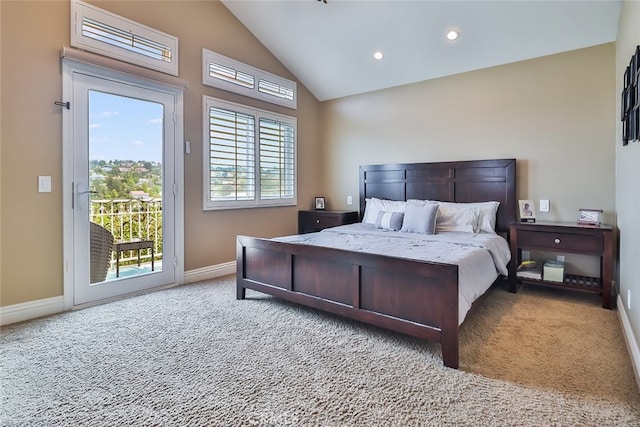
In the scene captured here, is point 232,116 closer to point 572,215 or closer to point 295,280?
point 295,280

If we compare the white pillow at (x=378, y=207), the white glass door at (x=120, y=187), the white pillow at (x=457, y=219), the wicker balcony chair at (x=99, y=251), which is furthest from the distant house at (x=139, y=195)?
the white pillow at (x=457, y=219)

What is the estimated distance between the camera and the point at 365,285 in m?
2.50

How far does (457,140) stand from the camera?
4395 millimetres

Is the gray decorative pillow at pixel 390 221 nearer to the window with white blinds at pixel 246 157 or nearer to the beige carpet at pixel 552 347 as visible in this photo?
the beige carpet at pixel 552 347

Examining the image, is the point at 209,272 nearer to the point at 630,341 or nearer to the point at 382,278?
the point at 382,278

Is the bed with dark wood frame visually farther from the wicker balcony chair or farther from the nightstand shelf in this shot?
the wicker balcony chair

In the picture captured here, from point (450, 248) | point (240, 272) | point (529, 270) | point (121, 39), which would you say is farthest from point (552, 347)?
point (121, 39)

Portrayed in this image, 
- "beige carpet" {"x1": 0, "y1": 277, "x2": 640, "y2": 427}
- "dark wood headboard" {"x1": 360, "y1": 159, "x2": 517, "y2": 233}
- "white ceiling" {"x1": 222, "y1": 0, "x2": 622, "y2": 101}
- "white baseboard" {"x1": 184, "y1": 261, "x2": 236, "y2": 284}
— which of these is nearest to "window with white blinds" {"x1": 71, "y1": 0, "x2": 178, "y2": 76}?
"white ceiling" {"x1": 222, "y1": 0, "x2": 622, "y2": 101}

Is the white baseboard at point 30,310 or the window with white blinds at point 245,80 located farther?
the window with white blinds at point 245,80

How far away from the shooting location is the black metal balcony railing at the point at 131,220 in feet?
10.6

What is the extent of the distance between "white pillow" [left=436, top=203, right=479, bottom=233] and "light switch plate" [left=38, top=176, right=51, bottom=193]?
382cm

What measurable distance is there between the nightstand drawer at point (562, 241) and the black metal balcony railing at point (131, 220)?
3.85 metres

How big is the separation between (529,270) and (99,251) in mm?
4351

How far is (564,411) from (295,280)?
194 cm
